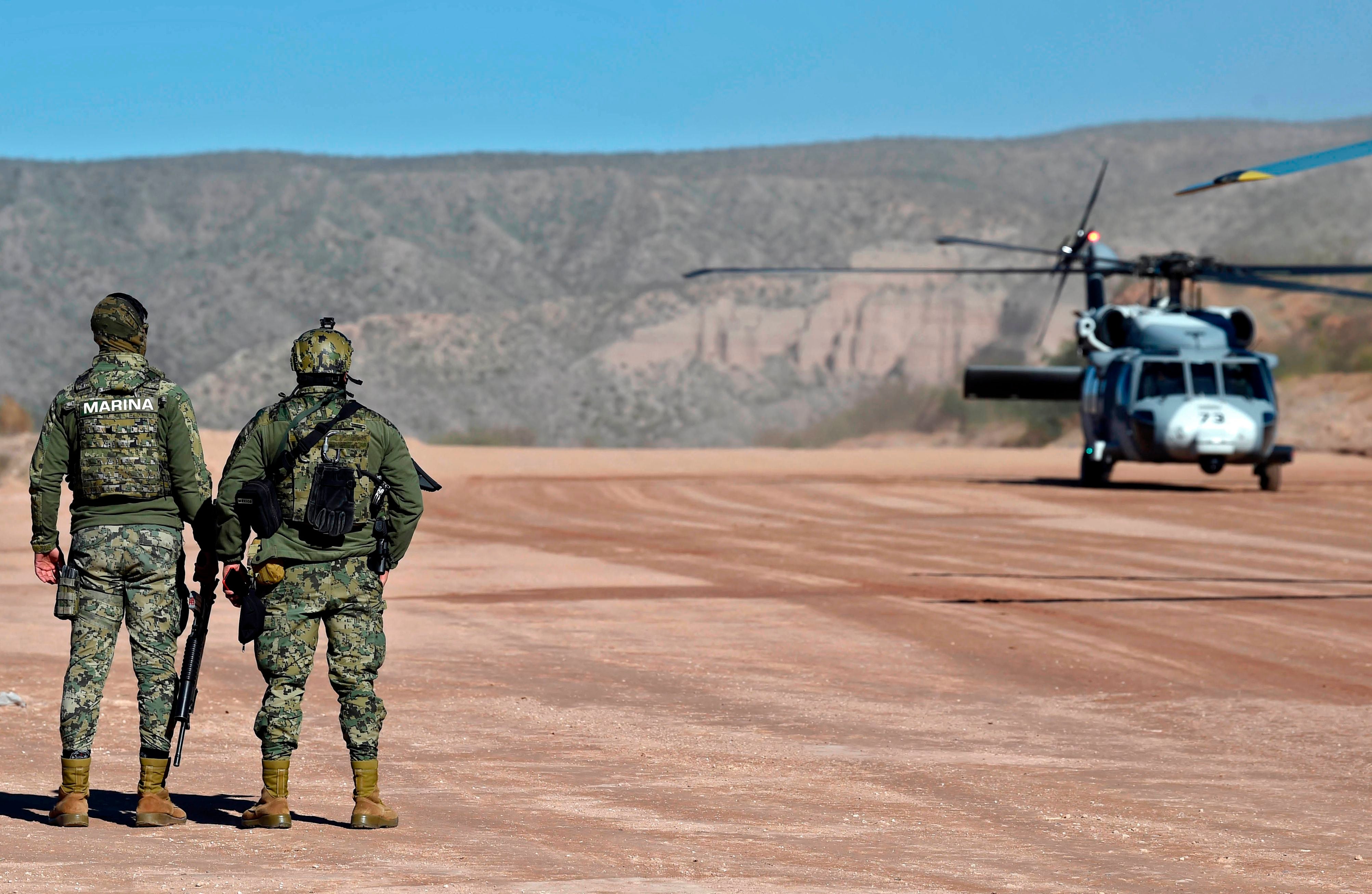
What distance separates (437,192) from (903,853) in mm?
108426

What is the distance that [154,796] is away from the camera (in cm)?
600

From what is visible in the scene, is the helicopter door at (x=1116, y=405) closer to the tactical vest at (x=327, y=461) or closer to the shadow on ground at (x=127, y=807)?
the shadow on ground at (x=127, y=807)

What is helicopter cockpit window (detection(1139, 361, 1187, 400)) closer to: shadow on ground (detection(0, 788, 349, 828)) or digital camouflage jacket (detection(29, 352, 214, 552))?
shadow on ground (detection(0, 788, 349, 828))

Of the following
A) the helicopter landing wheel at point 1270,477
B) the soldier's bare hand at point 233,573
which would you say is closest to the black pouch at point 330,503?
the soldier's bare hand at point 233,573

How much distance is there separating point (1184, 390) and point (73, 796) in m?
21.6

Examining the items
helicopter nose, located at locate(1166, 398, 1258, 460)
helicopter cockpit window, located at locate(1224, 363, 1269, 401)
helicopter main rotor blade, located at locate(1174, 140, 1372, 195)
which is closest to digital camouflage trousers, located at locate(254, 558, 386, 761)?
helicopter main rotor blade, located at locate(1174, 140, 1372, 195)

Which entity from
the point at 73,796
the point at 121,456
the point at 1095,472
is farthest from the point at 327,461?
the point at 1095,472

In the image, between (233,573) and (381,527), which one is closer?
(233,573)

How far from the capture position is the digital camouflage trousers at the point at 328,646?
19.5ft

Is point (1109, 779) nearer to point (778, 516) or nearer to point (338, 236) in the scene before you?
point (778, 516)

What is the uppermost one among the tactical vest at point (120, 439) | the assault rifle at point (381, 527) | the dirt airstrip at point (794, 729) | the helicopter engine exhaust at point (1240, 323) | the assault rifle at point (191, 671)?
the helicopter engine exhaust at point (1240, 323)

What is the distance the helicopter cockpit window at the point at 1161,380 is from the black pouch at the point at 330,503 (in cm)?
2108

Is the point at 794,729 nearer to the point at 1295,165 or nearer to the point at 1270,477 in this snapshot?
the point at 1295,165

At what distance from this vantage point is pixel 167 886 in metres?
5.08
